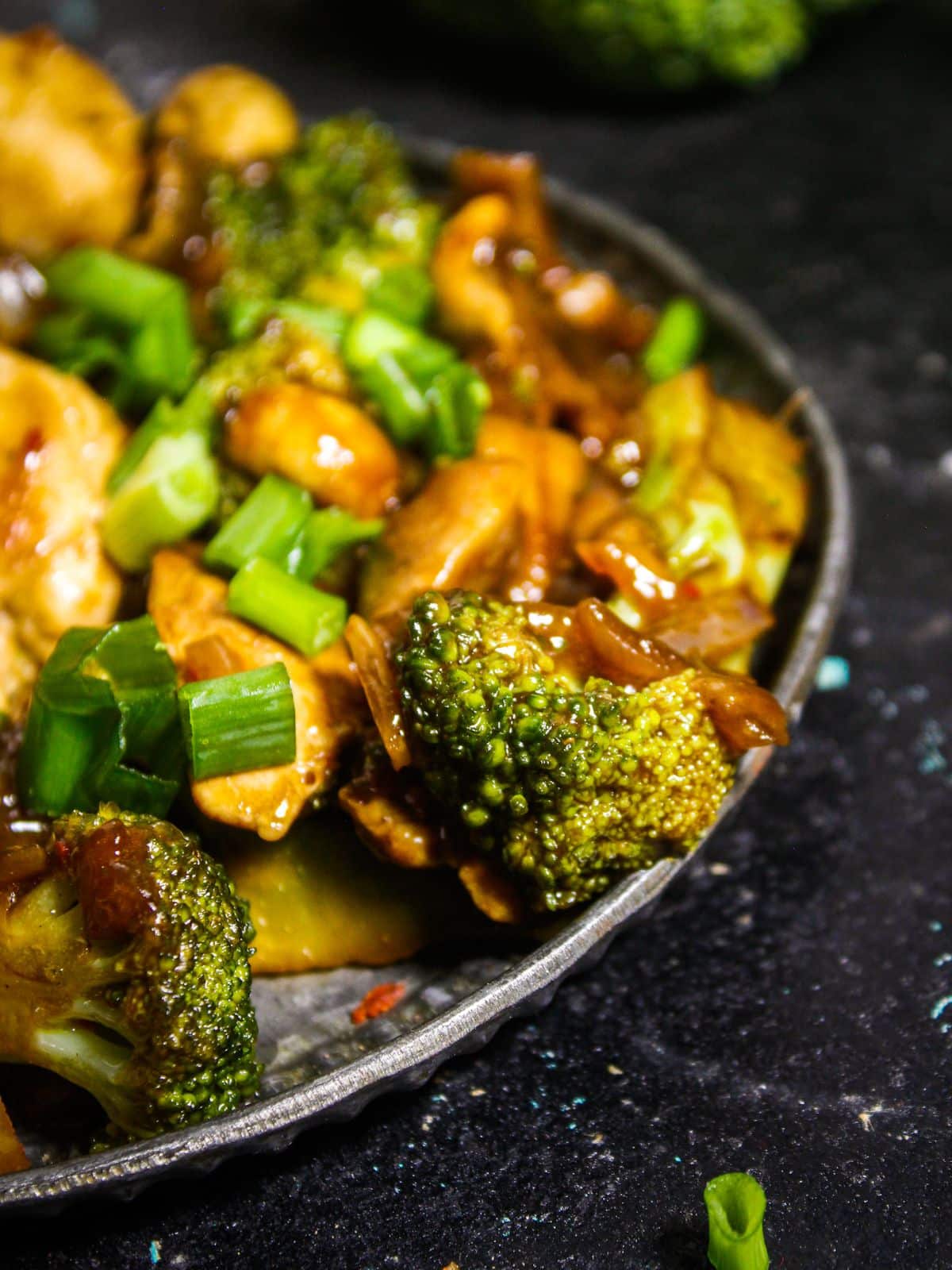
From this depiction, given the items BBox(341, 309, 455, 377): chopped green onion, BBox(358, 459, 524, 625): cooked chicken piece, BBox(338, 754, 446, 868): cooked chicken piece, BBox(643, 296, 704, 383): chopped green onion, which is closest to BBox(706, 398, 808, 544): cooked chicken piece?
BBox(643, 296, 704, 383): chopped green onion

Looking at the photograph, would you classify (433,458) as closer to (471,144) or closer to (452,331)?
(452,331)

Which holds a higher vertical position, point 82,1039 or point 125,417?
point 125,417

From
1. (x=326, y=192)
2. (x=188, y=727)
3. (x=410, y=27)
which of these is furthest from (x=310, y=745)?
(x=410, y=27)

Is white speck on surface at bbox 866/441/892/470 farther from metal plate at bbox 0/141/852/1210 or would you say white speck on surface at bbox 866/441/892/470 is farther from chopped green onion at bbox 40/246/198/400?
chopped green onion at bbox 40/246/198/400

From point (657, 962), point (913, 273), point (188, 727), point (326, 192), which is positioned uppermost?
point (326, 192)

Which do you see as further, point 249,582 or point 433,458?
point 433,458

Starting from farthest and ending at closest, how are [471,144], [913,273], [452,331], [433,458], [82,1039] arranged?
1. [471,144]
2. [913,273]
3. [452,331]
4. [433,458]
5. [82,1039]
